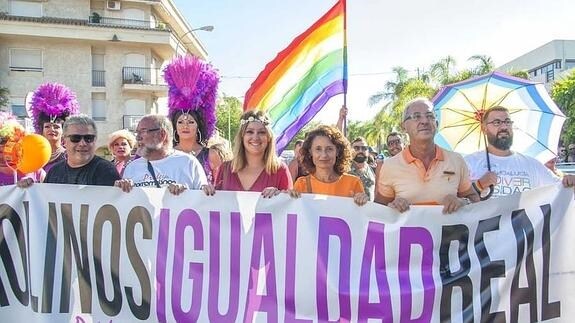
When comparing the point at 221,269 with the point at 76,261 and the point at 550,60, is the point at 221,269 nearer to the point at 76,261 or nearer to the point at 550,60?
the point at 76,261

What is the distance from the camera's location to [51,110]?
4.78 meters

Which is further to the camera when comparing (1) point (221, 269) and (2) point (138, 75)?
(2) point (138, 75)

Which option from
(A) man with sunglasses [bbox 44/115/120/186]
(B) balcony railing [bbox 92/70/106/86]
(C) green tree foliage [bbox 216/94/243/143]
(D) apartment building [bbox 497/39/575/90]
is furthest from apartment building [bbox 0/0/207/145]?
(D) apartment building [bbox 497/39/575/90]

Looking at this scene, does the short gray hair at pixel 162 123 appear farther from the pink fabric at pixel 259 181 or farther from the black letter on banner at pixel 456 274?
the black letter on banner at pixel 456 274

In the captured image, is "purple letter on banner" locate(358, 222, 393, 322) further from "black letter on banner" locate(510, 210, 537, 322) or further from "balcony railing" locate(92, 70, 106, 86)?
"balcony railing" locate(92, 70, 106, 86)

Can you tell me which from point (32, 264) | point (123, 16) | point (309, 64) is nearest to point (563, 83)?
point (123, 16)

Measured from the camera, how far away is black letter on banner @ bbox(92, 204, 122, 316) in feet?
11.2

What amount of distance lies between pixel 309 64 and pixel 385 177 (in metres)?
1.78

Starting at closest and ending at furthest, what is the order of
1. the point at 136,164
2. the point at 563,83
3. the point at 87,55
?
the point at 136,164, the point at 87,55, the point at 563,83

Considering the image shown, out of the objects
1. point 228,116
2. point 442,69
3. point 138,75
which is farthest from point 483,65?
point 228,116

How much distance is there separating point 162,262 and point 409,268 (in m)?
1.48

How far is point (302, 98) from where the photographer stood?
486cm

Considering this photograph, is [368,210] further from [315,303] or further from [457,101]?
[457,101]

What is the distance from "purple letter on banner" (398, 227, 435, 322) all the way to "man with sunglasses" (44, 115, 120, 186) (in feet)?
6.12
